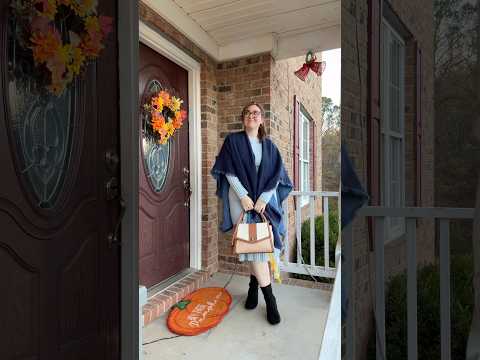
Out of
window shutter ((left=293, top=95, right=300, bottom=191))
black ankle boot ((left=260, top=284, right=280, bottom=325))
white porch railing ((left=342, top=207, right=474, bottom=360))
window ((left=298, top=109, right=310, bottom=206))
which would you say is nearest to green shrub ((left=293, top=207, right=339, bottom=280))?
window ((left=298, top=109, right=310, bottom=206))

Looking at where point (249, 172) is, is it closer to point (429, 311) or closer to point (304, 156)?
point (429, 311)

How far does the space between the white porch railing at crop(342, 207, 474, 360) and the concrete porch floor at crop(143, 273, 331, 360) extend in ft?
4.74

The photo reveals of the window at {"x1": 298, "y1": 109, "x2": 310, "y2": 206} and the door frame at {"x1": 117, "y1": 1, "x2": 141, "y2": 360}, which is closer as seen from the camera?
the door frame at {"x1": 117, "y1": 1, "x2": 141, "y2": 360}

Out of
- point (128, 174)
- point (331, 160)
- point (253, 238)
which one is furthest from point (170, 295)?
point (331, 160)

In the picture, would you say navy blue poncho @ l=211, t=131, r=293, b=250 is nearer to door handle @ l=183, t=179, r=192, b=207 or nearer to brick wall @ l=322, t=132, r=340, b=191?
brick wall @ l=322, t=132, r=340, b=191

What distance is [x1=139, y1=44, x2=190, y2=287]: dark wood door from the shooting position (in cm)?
222

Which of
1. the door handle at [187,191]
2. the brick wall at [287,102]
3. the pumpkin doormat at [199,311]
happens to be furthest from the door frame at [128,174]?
the brick wall at [287,102]

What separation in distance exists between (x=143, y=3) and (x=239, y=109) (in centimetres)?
133

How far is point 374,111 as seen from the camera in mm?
502

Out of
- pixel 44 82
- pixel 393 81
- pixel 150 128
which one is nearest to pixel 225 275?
pixel 150 128

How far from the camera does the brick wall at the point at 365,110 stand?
1.60 ft

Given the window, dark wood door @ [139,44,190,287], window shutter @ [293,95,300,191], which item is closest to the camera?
dark wood door @ [139,44,190,287]

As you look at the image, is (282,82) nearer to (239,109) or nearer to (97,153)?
(239,109)

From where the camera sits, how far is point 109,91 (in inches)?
48.9
